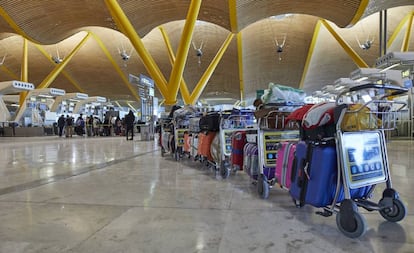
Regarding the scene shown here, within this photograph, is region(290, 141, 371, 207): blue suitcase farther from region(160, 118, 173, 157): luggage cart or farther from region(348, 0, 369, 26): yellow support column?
region(348, 0, 369, 26): yellow support column

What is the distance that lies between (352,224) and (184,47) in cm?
1416

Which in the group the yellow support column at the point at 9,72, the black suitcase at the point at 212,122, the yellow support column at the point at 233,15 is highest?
the yellow support column at the point at 9,72

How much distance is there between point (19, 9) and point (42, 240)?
2185 centimetres

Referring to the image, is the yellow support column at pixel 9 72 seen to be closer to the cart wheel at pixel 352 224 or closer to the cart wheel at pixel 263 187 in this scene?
the cart wheel at pixel 263 187

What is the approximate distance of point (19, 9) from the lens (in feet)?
59.3

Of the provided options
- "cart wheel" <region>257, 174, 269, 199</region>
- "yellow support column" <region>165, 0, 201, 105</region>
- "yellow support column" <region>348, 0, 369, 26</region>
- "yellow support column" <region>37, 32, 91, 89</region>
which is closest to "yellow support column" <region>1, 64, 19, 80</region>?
"yellow support column" <region>37, 32, 91, 89</region>

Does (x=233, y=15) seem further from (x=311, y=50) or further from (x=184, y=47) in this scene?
(x=311, y=50)

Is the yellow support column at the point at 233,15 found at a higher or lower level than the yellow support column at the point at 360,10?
higher

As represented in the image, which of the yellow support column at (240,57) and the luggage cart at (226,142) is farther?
the yellow support column at (240,57)

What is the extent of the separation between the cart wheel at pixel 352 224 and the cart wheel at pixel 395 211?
48 centimetres

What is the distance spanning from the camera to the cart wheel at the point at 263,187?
274 cm

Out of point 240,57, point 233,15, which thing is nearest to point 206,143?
point 233,15

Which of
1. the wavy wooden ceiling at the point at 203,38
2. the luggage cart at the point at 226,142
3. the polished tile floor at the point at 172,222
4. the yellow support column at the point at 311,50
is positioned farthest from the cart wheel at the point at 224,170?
the yellow support column at the point at 311,50

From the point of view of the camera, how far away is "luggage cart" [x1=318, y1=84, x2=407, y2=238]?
1729mm
